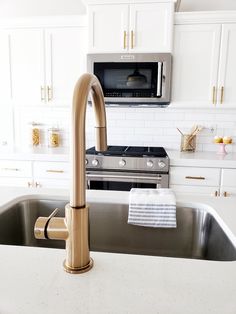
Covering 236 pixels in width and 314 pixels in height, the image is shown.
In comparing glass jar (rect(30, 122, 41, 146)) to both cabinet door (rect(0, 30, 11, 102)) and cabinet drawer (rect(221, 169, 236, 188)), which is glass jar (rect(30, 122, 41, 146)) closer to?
cabinet door (rect(0, 30, 11, 102))

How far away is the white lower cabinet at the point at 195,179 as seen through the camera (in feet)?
7.47

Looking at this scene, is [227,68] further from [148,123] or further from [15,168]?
[15,168]

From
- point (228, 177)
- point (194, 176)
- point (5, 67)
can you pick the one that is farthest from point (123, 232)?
point (5, 67)

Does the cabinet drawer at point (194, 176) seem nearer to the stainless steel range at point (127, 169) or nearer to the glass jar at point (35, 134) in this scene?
the stainless steel range at point (127, 169)

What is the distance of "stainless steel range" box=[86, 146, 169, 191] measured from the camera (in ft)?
7.58

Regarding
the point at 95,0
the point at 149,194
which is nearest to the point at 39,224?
the point at 149,194

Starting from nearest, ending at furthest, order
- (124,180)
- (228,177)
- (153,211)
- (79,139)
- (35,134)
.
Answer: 1. (79,139)
2. (153,211)
3. (228,177)
4. (124,180)
5. (35,134)

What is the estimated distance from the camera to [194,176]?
2.29m

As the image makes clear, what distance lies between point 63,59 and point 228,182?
192cm

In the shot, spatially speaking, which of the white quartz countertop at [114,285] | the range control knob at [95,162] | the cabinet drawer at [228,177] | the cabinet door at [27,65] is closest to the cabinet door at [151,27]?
the cabinet door at [27,65]

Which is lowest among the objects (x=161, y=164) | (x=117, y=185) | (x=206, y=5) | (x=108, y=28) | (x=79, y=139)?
(x=117, y=185)

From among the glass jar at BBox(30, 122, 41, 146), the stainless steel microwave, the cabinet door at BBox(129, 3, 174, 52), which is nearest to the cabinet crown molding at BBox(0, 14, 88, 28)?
the stainless steel microwave

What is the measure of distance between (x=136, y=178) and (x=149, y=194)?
127 cm

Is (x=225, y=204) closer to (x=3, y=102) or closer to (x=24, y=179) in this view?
(x=24, y=179)
